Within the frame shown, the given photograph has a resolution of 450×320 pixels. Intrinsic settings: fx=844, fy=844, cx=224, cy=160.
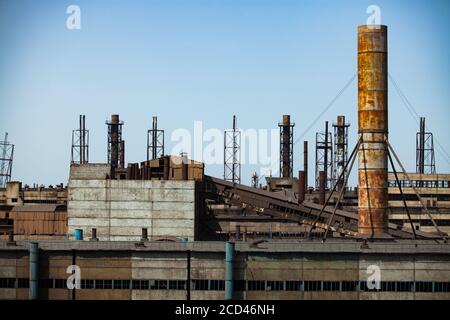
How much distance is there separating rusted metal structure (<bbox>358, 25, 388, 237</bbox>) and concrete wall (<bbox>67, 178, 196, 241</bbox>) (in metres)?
23.3

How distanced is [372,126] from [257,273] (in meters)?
13.1

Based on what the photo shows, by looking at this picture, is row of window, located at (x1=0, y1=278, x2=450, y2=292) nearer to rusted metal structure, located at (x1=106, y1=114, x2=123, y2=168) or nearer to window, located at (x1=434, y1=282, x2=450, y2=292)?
window, located at (x1=434, y1=282, x2=450, y2=292)

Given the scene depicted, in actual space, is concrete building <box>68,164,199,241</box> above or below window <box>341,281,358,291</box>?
above

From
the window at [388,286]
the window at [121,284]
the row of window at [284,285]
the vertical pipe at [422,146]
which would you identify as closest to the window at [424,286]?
the row of window at [284,285]

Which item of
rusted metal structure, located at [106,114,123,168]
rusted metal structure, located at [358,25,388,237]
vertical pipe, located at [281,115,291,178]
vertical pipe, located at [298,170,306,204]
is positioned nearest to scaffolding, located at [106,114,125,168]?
rusted metal structure, located at [106,114,123,168]

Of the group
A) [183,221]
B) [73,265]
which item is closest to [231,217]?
[183,221]

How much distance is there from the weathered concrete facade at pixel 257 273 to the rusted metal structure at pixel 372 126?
5.99 metres

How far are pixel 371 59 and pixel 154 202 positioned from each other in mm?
27967

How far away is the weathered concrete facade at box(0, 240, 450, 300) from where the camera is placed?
163 feet

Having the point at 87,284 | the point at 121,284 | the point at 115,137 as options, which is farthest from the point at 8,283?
the point at 115,137

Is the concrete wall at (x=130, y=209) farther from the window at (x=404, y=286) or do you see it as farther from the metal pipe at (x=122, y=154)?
the metal pipe at (x=122, y=154)

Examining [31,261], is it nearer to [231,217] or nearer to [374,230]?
[374,230]

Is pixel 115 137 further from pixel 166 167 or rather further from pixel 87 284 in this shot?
pixel 87 284

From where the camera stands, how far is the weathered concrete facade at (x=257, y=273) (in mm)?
49719
